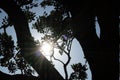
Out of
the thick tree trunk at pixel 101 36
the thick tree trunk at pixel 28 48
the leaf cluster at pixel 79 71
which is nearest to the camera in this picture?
the thick tree trunk at pixel 101 36

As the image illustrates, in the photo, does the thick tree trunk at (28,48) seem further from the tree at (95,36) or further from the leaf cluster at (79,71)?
the leaf cluster at (79,71)

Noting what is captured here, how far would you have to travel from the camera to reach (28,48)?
5543 millimetres

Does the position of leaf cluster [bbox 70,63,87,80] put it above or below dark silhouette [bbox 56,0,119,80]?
below

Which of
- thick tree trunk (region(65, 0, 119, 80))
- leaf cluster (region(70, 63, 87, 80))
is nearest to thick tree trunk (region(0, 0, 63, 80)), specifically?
thick tree trunk (region(65, 0, 119, 80))

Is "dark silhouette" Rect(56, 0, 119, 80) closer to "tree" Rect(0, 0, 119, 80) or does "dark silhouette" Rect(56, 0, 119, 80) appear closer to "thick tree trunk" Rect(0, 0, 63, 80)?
"tree" Rect(0, 0, 119, 80)

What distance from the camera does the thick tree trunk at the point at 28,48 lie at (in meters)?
5.34

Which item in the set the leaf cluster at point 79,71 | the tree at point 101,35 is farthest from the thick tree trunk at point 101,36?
the leaf cluster at point 79,71

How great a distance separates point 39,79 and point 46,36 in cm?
681

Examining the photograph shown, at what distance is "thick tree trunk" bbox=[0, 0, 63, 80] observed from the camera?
5.34m

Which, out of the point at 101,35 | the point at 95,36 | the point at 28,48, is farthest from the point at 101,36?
the point at 28,48

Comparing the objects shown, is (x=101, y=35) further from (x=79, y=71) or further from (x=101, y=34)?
(x=79, y=71)

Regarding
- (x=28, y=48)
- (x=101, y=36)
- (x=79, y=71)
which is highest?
(x=101, y=36)

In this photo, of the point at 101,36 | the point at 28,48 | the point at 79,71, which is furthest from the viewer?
the point at 79,71

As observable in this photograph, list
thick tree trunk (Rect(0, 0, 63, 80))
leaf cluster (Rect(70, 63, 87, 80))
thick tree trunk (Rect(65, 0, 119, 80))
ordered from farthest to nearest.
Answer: leaf cluster (Rect(70, 63, 87, 80)) < thick tree trunk (Rect(0, 0, 63, 80)) < thick tree trunk (Rect(65, 0, 119, 80))
